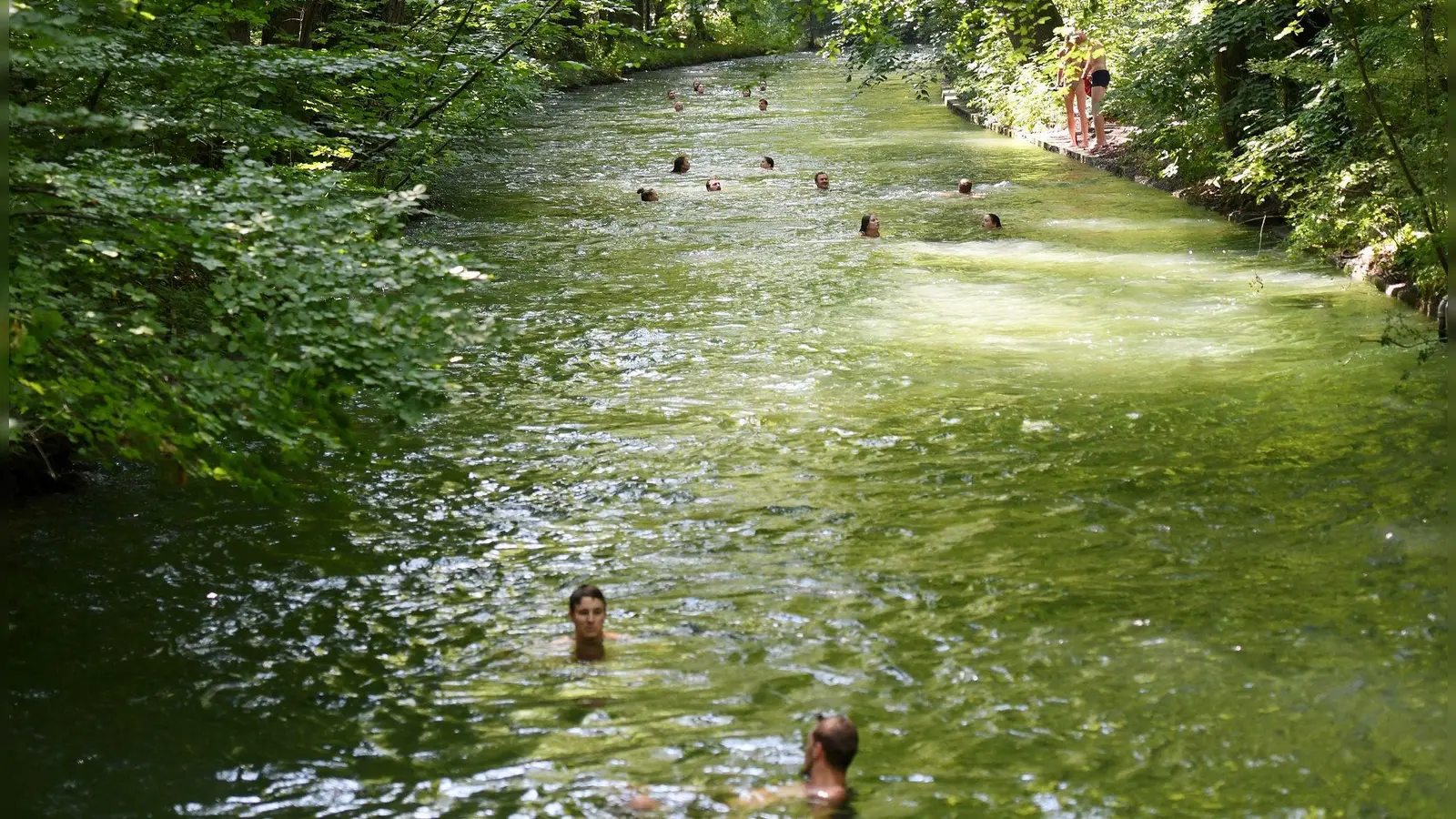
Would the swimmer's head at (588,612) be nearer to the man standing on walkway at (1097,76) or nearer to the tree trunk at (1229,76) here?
the tree trunk at (1229,76)

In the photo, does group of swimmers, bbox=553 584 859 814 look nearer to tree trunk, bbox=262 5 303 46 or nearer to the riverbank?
the riverbank

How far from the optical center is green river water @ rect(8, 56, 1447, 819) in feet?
22.2

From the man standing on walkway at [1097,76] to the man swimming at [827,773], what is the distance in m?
22.9

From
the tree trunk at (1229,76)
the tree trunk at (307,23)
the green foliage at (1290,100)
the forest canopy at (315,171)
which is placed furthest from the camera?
the tree trunk at (1229,76)

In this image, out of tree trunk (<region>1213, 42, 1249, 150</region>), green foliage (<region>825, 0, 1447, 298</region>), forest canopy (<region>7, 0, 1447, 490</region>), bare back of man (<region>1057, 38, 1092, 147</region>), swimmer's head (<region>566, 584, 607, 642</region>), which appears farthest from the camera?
bare back of man (<region>1057, 38, 1092, 147</region>)

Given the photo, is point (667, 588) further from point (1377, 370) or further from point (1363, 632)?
point (1377, 370)

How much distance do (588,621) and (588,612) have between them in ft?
0.15

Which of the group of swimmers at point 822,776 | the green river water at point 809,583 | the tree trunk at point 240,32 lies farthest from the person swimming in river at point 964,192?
the group of swimmers at point 822,776

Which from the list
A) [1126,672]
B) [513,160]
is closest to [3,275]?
[1126,672]

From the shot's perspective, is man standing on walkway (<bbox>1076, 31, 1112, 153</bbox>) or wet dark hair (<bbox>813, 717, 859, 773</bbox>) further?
man standing on walkway (<bbox>1076, 31, 1112, 153</bbox>)

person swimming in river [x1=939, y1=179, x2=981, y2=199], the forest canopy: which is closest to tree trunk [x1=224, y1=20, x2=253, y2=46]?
the forest canopy

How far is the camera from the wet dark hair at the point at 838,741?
6.40 m

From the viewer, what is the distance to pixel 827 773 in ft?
21.1

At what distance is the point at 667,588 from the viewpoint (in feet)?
29.1
